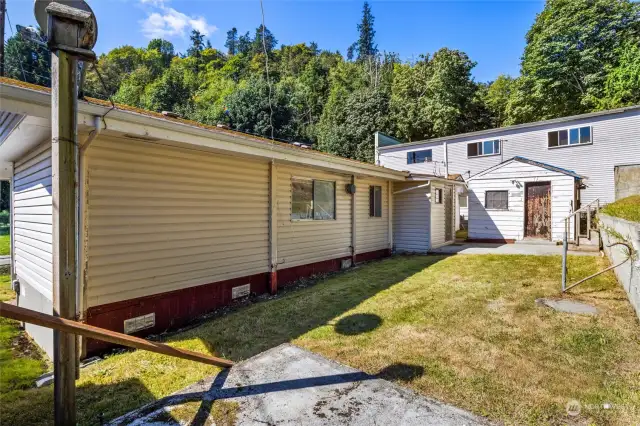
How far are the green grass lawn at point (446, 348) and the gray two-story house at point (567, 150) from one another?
8.23 meters

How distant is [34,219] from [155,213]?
1847 mm

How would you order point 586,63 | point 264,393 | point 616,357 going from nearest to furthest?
point 264,393 → point 616,357 → point 586,63

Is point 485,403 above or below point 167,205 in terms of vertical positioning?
below

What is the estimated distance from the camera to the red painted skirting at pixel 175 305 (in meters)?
3.74

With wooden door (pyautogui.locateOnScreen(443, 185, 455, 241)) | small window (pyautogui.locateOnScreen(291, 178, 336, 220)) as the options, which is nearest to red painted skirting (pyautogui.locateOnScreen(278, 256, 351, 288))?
small window (pyautogui.locateOnScreen(291, 178, 336, 220))

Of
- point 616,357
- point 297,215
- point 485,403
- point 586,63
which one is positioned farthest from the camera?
point 586,63

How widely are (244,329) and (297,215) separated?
2.98 m

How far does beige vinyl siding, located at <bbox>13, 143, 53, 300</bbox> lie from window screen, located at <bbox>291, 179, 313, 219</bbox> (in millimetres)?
3882

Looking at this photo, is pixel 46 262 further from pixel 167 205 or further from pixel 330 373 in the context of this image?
pixel 330 373

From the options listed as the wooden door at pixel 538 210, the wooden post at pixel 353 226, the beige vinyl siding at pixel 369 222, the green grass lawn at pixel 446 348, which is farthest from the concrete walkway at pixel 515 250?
the green grass lawn at pixel 446 348

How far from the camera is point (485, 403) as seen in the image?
2.40 m

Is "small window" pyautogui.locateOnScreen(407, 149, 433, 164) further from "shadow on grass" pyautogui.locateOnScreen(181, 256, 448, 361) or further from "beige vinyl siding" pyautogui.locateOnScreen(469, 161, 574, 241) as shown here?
"shadow on grass" pyautogui.locateOnScreen(181, 256, 448, 361)

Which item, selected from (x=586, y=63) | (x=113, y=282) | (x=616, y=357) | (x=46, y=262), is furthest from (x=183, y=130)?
(x=586, y=63)

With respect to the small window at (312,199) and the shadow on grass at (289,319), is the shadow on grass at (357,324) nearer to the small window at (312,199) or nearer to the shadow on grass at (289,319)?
the shadow on grass at (289,319)
